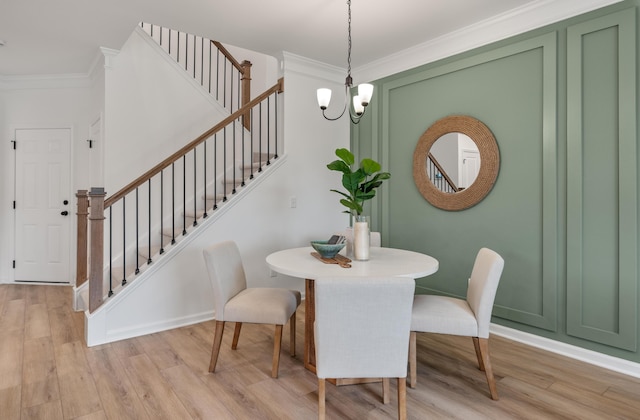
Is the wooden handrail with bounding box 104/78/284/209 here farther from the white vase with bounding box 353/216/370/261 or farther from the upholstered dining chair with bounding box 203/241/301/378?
the white vase with bounding box 353/216/370/261

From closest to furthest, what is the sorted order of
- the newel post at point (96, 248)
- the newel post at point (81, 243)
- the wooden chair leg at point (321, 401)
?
the wooden chair leg at point (321, 401), the newel post at point (96, 248), the newel post at point (81, 243)

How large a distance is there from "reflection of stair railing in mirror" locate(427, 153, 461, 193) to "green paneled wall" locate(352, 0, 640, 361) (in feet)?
0.76

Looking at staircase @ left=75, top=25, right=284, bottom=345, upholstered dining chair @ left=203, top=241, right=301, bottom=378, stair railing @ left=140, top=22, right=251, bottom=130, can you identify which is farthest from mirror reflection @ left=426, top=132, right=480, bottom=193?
stair railing @ left=140, top=22, right=251, bottom=130

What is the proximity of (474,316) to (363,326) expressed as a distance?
2.82 ft

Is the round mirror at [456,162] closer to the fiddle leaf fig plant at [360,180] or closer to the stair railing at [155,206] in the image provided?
the fiddle leaf fig plant at [360,180]

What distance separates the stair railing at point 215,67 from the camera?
4.73 m

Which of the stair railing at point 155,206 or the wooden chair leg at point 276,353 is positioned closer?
the wooden chair leg at point 276,353

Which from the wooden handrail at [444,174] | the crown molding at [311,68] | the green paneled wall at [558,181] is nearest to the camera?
the green paneled wall at [558,181]

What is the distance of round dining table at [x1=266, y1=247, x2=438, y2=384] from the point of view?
206 centimetres

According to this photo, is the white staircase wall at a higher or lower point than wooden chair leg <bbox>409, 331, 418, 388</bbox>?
higher

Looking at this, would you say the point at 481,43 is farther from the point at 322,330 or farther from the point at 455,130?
the point at 322,330

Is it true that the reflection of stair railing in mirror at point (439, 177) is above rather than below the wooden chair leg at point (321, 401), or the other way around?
above

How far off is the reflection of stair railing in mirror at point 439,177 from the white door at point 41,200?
4.44 m

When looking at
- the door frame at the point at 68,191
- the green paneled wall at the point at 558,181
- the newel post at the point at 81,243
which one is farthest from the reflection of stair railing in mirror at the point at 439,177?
the door frame at the point at 68,191
